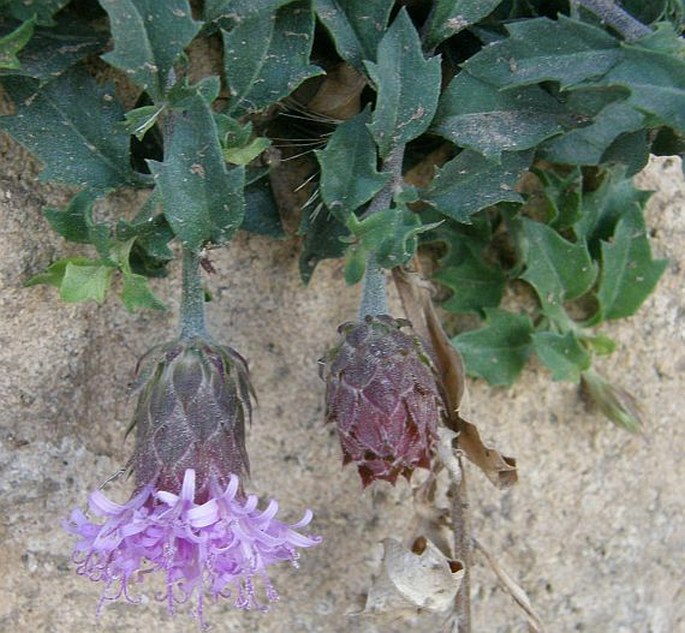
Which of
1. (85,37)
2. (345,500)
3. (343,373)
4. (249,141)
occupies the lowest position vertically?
(345,500)

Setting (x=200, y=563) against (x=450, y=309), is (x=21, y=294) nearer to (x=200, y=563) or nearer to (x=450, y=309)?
(x=200, y=563)

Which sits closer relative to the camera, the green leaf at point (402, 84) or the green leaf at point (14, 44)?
the green leaf at point (14, 44)

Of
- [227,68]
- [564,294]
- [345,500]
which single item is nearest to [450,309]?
[564,294]

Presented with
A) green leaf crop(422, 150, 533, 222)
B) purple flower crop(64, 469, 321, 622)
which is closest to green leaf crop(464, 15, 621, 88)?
green leaf crop(422, 150, 533, 222)

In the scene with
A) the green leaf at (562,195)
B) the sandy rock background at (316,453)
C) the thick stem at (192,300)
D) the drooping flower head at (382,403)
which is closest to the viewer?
the drooping flower head at (382,403)

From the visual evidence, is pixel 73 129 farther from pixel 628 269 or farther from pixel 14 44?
pixel 628 269

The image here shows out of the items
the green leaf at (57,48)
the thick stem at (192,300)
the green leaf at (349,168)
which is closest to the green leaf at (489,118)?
the green leaf at (349,168)

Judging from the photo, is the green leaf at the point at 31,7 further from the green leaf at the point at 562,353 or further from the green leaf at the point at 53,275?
the green leaf at the point at 562,353
